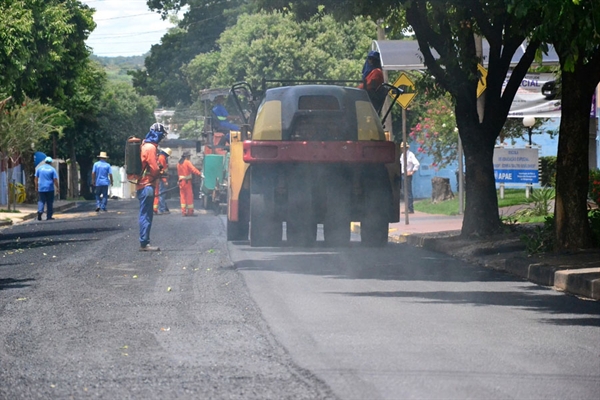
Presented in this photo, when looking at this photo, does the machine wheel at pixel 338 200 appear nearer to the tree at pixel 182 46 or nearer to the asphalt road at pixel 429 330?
the asphalt road at pixel 429 330

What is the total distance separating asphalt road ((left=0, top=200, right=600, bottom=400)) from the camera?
682cm

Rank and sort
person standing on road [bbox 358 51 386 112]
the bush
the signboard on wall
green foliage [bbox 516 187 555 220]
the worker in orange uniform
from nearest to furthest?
1. person standing on road [bbox 358 51 386 112]
2. the bush
3. green foliage [bbox 516 187 555 220]
4. the signboard on wall
5. the worker in orange uniform

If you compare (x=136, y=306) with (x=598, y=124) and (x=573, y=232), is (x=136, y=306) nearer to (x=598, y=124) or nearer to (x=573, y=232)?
(x=573, y=232)

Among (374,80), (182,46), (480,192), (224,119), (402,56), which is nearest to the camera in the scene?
(480,192)

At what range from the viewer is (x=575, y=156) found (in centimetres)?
1443

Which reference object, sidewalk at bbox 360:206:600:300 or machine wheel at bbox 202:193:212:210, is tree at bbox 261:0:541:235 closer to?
sidewalk at bbox 360:206:600:300

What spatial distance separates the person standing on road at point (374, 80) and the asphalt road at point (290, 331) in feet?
11.8

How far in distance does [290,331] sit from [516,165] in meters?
18.4

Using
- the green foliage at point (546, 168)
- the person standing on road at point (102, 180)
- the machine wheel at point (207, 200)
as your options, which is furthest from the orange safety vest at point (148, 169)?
the person standing on road at point (102, 180)

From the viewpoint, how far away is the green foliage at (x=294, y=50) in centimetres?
5512

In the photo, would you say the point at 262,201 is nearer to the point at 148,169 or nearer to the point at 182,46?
the point at 148,169

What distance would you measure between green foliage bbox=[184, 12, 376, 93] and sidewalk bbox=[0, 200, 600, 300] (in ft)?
102

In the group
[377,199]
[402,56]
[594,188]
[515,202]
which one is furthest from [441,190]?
[377,199]

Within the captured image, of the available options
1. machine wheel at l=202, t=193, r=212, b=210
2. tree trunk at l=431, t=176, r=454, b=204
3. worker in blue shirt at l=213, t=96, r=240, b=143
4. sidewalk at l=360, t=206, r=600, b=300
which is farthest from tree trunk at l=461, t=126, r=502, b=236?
machine wheel at l=202, t=193, r=212, b=210
